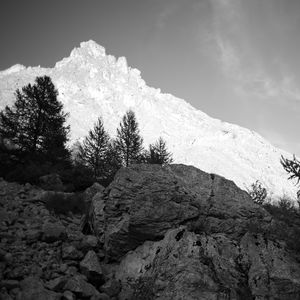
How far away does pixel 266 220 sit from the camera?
7258mm

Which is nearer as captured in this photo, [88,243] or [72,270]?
[72,270]

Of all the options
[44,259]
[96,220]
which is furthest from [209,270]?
[44,259]

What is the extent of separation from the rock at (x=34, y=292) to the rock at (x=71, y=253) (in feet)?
3.88

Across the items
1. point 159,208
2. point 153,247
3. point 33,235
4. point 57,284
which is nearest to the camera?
point 57,284

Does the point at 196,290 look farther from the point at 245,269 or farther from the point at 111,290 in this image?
the point at 111,290

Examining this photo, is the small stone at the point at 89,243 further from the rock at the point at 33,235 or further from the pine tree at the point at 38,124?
the pine tree at the point at 38,124

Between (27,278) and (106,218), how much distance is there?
266cm

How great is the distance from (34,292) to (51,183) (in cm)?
916

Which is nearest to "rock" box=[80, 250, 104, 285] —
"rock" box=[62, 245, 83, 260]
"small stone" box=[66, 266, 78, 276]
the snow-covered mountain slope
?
"small stone" box=[66, 266, 78, 276]

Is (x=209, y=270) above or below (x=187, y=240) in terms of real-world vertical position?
below

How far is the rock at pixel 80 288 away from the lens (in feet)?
16.1

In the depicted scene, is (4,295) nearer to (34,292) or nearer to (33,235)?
(34,292)

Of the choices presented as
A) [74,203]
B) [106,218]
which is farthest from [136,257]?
[74,203]

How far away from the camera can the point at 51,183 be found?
42.8ft
